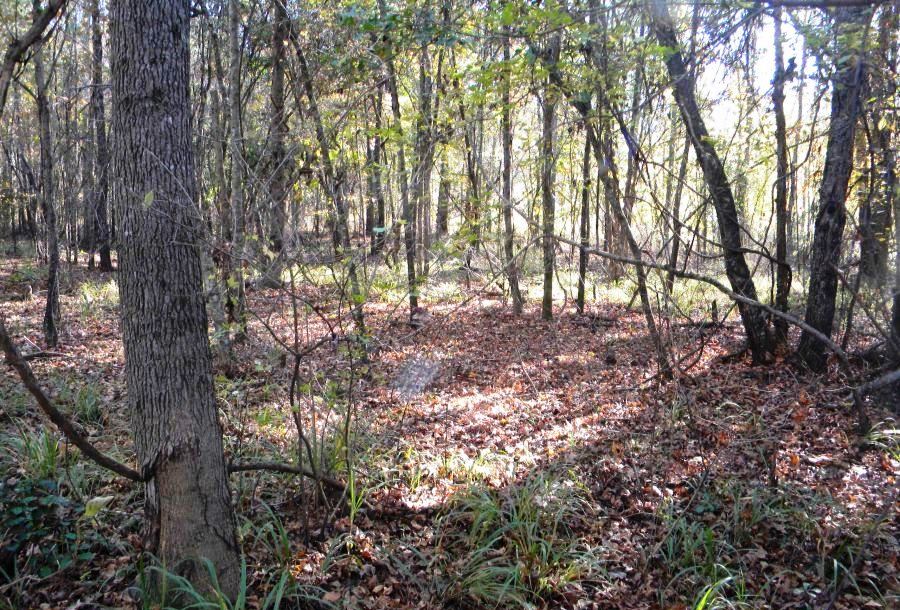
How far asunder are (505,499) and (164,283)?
2889 mm

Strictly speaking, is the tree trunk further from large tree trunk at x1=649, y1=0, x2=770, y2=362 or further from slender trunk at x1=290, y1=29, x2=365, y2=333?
slender trunk at x1=290, y1=29, x2=365, y2=333

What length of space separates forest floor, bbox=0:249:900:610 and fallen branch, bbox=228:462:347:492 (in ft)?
0.36

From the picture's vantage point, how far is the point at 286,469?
3.73 meters

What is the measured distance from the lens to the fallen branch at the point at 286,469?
3.46 meters

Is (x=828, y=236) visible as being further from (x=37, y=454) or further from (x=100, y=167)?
(x=100, y=167)

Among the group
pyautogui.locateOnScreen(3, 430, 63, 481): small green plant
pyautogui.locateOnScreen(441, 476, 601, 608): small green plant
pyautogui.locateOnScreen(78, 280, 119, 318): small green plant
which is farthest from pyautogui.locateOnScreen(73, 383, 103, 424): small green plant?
pyautogui.locateOnScreen(78, 280, 119, 318): small green plant

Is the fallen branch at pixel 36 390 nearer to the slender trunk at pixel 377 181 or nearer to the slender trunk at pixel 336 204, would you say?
the slender trunk at pixel 336 204

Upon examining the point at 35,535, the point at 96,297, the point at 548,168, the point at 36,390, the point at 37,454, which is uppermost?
the point at 548,168

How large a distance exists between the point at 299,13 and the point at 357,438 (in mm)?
5695

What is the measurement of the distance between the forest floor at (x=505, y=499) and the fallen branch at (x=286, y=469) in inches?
4.3

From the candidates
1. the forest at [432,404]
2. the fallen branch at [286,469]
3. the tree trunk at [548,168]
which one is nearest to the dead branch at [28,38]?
the forest at [432,404]

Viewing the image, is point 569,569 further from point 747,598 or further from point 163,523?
point 163,523

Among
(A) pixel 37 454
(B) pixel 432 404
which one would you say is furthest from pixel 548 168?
(A) pixel 37 454

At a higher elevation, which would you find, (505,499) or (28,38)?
(28,38)
